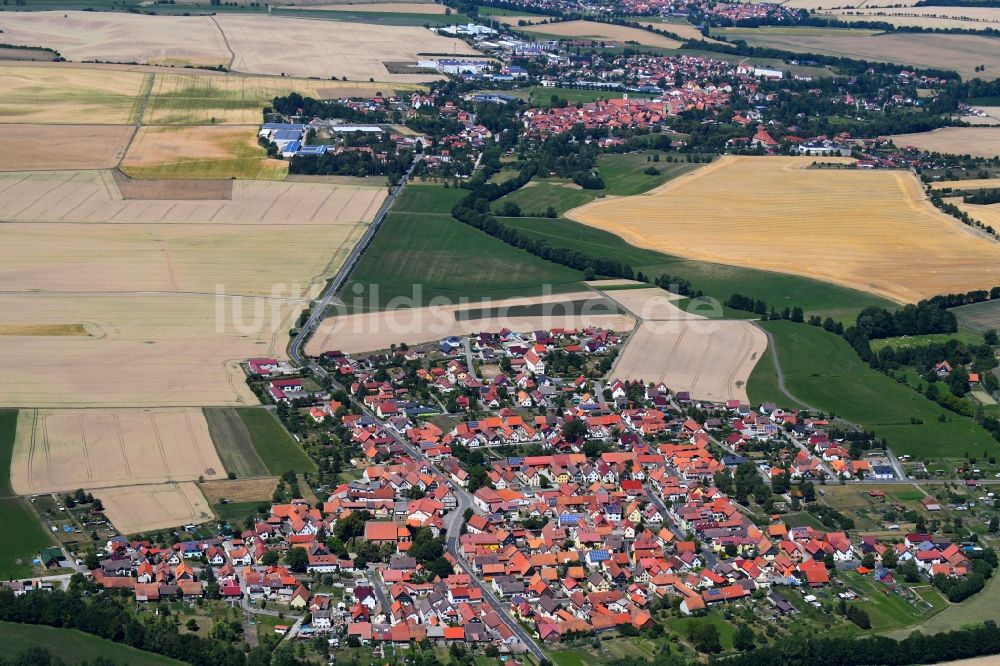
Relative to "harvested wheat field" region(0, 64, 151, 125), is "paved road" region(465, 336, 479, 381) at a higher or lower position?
higher

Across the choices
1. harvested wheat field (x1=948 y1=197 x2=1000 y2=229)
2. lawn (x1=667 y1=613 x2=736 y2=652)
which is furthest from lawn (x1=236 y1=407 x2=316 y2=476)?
harvested wheat field (x1=948 y1=197 x2=1000 y2=229)

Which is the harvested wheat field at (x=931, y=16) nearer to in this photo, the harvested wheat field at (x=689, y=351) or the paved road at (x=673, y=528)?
the harvested wheat field at (x=689, y=351)

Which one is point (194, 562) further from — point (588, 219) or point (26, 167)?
point (26, 167)

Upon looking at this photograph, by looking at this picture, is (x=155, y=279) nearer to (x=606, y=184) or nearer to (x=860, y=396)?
(x=860, y=396)

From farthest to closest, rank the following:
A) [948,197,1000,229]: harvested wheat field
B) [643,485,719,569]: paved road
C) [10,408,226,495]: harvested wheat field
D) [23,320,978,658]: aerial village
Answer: [948,197,1000,229]: harvested wheat field → [10,408,226,495]: harvested wheat field → [643,485,719,569]: paved road → [23,320,978,658]: aerial village

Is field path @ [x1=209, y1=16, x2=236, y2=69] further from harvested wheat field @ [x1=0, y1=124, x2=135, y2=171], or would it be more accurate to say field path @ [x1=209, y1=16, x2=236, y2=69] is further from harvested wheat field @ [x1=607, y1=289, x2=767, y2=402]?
harvested wheat field @ [x1=607, y1=289, x2=767, y2=402]

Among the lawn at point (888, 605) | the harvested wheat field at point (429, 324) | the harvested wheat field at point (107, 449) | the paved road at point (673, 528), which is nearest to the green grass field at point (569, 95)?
the harvested wheat field at point (429, 324)

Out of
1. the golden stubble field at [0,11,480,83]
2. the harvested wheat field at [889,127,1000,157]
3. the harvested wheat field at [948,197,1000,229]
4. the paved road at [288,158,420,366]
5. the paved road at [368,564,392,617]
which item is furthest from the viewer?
the golden stubble field at [0,11,480,83]
